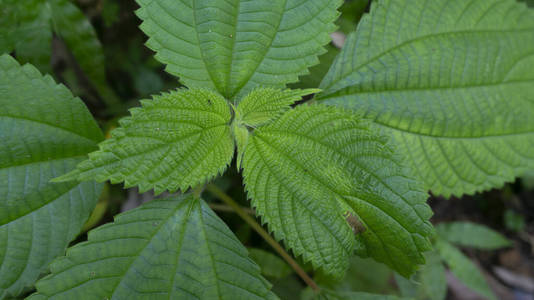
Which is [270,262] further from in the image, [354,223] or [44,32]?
[44,32]

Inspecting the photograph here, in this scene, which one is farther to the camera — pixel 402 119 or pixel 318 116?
pixel 402 119

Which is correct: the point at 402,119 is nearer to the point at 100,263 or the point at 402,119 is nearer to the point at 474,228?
the point at 100,263

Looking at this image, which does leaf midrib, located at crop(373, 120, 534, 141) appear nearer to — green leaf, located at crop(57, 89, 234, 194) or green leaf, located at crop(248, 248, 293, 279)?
green leaf, located at crop(57, 89, 234, 194)

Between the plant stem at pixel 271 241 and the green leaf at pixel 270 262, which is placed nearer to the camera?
the plant stem at pixel 271 241

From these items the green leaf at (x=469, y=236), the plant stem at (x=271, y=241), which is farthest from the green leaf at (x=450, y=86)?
the green leaf at (x=469, y=236)

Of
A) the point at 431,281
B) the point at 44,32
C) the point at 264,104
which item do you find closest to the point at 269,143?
the point at 264,104

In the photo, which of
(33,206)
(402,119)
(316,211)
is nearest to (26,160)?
(33,206)

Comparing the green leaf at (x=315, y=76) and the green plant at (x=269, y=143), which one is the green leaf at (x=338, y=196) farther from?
the green leaf at (x=315, y=76)
